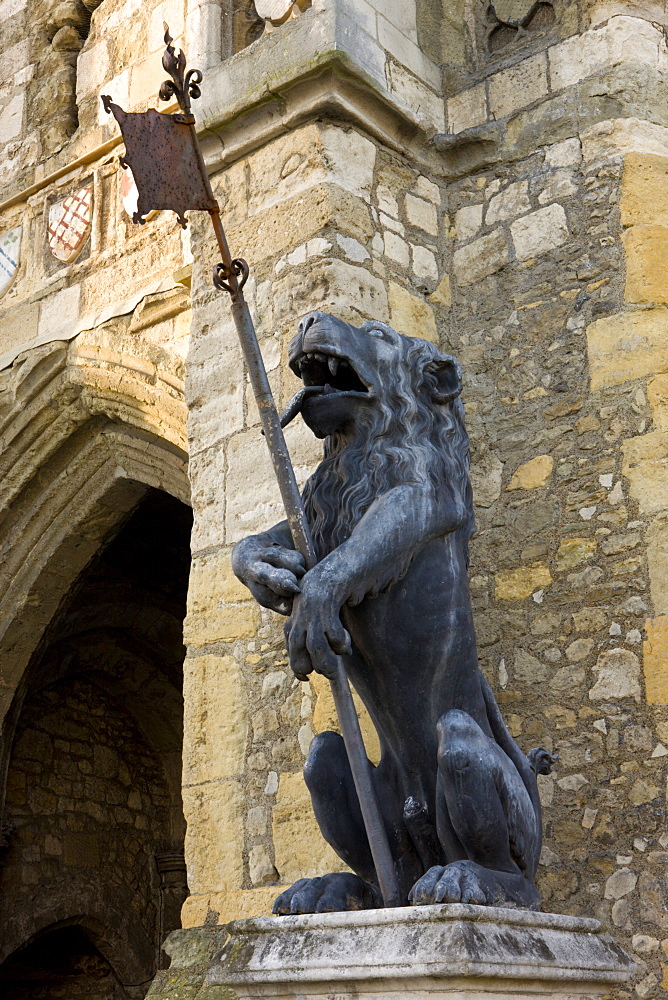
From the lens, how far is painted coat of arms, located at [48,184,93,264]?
557 cm

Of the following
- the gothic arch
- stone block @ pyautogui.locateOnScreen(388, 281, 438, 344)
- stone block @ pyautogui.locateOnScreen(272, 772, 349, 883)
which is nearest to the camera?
stone block @ pyautogui.locateOnScreen(272, 772, 349, 883)

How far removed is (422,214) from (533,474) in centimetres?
107

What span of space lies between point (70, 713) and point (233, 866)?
15.1 ft

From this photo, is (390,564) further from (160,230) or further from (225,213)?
(160,230)

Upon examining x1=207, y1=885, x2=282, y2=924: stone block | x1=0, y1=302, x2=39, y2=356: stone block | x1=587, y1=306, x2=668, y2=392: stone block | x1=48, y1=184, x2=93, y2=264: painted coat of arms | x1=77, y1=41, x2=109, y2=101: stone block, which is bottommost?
x1=207, y1=885, x2=282, y2=924: stone block

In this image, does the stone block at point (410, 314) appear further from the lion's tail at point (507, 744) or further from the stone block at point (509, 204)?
the lion's tail at point (507, 744)

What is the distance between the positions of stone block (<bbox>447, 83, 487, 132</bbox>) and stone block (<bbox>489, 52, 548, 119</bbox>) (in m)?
0.03

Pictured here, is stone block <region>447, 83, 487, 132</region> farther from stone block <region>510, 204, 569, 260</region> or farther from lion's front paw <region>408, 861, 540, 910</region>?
lion's front paw <region>408, 861, 540, 910</region>

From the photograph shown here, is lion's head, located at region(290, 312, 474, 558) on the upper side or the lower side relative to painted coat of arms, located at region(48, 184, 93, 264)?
lower

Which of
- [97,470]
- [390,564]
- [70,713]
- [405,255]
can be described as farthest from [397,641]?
[70,713]

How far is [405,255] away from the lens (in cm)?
414

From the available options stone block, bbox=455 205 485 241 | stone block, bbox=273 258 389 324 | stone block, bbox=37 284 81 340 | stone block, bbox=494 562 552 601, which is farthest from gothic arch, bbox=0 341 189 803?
stone block, bbox=494 562 552 601

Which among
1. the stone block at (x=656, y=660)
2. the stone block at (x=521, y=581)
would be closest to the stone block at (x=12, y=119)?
the stone block at (x=521, y=581)

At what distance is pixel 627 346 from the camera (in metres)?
3.76
